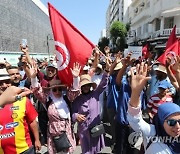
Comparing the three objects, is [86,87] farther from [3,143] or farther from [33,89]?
[3,143]

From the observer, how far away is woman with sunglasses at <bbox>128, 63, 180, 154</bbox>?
6.09 feet

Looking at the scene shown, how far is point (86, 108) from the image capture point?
3.28 meters

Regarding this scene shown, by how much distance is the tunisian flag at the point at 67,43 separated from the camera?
3.33 meters

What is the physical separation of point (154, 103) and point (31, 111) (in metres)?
1.66

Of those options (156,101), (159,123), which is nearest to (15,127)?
(159,123)

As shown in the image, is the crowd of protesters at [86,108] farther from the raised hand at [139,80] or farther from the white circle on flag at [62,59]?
the white circle on flag at [62,59]

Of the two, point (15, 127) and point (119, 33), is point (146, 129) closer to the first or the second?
point (15, 127)

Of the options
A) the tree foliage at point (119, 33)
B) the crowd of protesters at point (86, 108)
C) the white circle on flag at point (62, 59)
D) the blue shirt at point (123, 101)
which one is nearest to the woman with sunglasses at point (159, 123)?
the crowd of protesters at point (86, 108)

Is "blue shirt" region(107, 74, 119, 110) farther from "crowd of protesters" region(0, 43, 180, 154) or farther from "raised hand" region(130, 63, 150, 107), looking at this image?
"raised hand" region(130, 63, 150, 107)

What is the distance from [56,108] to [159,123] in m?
1.48

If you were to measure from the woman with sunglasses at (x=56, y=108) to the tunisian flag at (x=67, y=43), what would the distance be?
0.71 ft

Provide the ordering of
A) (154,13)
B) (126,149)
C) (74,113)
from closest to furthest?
1. (74,113)
2. (126,149)
3. (154,13)

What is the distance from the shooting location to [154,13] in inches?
1198

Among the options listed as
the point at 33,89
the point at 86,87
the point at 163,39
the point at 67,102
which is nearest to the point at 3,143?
the point at 33,89
